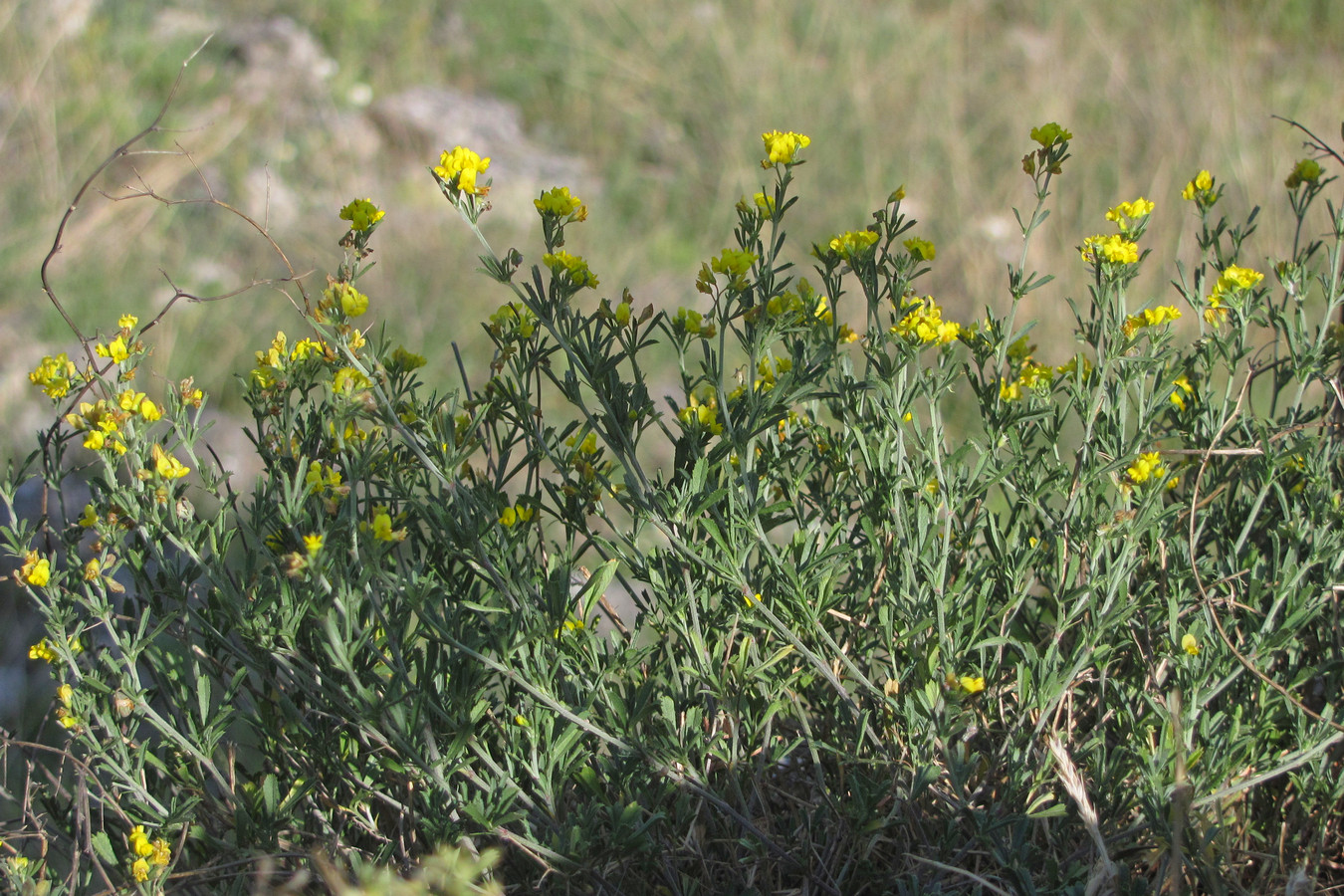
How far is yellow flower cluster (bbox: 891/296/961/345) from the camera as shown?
1453 millimetres

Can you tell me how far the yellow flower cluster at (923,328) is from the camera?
1453mm

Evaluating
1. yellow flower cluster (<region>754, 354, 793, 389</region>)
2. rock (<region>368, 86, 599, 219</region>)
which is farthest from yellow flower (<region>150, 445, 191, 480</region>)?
rock (<region>368, 86, 599, 219</region>)

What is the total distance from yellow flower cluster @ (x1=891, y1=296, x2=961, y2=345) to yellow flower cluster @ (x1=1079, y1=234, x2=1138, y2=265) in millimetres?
236

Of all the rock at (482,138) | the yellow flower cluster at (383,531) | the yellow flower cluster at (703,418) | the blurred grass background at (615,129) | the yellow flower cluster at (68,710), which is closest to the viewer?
the yellow flower cluster at (383,531)

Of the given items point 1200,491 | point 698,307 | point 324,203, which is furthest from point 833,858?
point 324,203

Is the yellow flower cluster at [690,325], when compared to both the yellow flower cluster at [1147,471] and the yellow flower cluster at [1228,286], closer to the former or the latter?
the yellow flower cluster at [1147,471]

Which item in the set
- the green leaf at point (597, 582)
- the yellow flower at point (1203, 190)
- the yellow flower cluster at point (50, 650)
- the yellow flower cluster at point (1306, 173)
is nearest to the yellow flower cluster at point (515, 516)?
the green leaf at point (597, 582)

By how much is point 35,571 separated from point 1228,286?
1810 mm

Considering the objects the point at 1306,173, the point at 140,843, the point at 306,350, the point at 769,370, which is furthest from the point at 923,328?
the point at 140,843

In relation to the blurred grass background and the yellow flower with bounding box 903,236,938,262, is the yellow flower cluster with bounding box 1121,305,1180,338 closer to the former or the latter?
the yellow flower with bounding box 903,236,938,262

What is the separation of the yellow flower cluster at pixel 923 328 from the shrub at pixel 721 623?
1cm

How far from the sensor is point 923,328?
146cm

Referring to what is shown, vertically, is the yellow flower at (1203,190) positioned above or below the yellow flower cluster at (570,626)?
above

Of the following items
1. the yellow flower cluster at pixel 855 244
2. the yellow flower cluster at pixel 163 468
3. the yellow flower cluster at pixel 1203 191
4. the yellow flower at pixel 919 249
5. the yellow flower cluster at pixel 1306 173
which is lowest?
the yellow flower cluster at pixel 163 468
